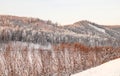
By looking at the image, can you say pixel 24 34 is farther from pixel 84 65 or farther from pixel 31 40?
pixel 84 65

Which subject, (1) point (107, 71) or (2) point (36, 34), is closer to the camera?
(1) point (107, 71)

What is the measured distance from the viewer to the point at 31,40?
32.1 meters

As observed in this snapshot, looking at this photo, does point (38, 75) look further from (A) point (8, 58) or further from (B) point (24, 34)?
(B) point (24, 34)

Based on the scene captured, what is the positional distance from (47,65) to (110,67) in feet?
14.0

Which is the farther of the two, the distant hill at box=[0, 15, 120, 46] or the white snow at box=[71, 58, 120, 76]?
the distant hill at box=[0, 15, 120, 46]

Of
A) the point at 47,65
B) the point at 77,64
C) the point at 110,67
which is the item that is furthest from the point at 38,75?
the point at 110,67

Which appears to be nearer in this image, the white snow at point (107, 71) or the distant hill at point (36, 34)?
the white snow at point (107, 71)

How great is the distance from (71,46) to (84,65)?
2.09m

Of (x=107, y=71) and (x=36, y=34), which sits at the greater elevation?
(x=107, y=71)

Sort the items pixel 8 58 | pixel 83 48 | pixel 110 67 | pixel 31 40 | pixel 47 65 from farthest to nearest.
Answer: pixel 31 40 → pixel 83 48 → pixel 47 65 → pixel 8 58 → pixel 110 67

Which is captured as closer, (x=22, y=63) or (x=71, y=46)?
(x=22, y=63)

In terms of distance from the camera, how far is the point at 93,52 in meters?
19.6

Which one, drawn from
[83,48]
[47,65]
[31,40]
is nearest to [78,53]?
[83,48]

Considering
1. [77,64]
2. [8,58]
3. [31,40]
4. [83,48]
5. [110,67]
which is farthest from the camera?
[31,40]
